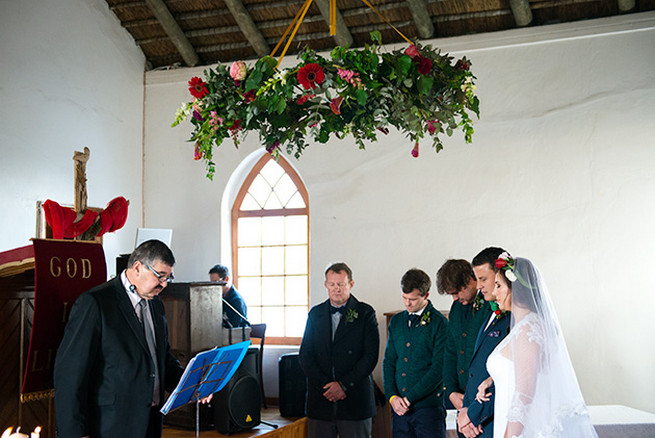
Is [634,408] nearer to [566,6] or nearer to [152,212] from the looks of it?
[566,6]

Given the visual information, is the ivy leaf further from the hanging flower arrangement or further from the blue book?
the blue book

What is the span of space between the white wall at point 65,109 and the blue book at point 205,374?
11.4 ft

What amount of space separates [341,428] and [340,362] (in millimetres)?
435

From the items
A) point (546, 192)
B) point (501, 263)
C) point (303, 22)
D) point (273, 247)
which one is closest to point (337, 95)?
point (501, 263)

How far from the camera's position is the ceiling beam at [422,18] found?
6.71 meters

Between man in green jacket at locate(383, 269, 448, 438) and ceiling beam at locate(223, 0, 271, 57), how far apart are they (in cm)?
425

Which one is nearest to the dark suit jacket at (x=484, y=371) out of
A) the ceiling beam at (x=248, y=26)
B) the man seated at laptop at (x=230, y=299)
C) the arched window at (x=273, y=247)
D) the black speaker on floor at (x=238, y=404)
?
the black speaker on floor at (x=238, y=404)

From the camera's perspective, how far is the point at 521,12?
664 centimetres

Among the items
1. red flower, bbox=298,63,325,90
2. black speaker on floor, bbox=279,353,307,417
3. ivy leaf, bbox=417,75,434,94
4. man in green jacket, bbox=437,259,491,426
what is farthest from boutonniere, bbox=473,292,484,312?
black speaker on floor, bbox=279,353,307,417

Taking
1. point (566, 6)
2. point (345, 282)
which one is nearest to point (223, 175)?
point (345, 282)

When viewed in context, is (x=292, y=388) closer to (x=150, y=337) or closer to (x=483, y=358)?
(x=150, y=337)

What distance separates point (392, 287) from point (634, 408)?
2.52 m

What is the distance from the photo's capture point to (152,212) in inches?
311

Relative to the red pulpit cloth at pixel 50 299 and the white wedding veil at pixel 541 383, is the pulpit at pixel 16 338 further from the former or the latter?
the white wedding veil at pixel 541 383
